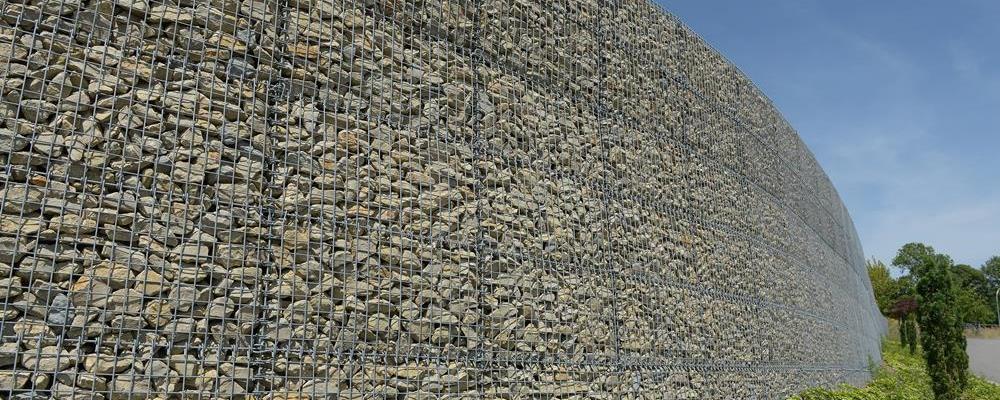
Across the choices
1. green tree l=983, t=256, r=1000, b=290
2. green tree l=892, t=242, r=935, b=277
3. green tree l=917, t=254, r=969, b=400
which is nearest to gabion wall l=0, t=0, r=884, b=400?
green tree l=917, t=254, r=969, b=400

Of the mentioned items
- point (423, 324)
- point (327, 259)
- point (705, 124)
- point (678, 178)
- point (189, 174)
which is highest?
point (705, 124)

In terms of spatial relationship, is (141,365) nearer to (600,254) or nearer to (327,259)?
(327,259)

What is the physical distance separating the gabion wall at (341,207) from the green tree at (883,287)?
43792 mm

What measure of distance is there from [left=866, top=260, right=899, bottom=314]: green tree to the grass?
27694 mm

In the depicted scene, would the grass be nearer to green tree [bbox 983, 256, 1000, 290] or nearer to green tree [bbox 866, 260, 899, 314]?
green tree [bbox 866, 260, 899, 314]

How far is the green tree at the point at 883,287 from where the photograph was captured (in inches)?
1790

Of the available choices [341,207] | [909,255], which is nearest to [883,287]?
[909,255]

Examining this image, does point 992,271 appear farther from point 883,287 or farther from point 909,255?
point 883,287

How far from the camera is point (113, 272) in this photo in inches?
129

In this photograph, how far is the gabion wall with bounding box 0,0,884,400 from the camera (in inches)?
128

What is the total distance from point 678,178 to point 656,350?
2.02m

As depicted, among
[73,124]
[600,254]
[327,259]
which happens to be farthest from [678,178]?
[73,124]

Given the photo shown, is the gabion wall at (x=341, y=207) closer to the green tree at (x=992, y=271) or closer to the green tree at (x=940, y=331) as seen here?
the green tree at (x=940, y=331)

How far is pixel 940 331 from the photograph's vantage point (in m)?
12.1
